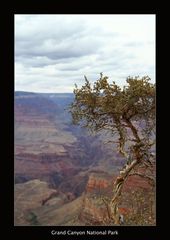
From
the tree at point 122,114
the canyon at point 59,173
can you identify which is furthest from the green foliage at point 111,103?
the canyon at point 59,173

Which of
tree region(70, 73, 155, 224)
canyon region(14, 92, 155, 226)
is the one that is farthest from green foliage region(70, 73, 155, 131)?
canyon region(14, 92, 155, 226)

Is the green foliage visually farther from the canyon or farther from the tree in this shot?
the canyon

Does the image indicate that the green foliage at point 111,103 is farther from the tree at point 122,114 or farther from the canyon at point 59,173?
the canyon at point 59,173

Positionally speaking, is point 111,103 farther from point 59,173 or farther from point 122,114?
point 59,173
